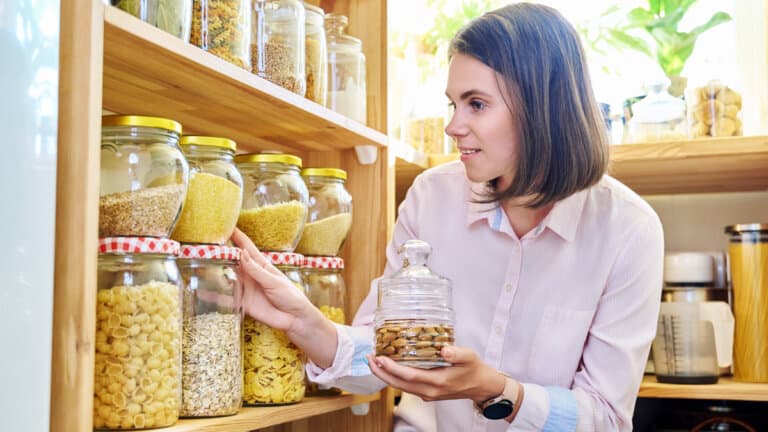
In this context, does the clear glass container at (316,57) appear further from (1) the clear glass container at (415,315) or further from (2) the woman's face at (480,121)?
(1) the clear glass container at (415,315)

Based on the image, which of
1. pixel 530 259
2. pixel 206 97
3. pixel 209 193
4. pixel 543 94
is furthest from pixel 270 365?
pixel 543 94

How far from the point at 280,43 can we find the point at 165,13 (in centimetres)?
31

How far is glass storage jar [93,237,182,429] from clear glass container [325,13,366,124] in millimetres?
606

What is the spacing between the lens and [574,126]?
137 cm

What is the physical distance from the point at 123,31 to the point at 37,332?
306 millimetres

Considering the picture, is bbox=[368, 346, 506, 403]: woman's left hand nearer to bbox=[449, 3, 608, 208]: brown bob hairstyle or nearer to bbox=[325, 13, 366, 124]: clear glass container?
bbox=[449, 3, 608, 208]: brown bob hairstyle

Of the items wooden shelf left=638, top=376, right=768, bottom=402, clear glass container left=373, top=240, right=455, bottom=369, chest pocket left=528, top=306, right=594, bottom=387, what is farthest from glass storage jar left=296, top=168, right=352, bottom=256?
wooden shelf left=638, top=376, right=768, bottom=402

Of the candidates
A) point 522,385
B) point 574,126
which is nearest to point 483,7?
point 574,126

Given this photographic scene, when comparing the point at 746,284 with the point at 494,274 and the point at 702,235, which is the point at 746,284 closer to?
the point at 702,235

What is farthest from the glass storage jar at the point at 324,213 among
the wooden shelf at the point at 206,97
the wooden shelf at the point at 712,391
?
the wooden shelf at the point at 712,391

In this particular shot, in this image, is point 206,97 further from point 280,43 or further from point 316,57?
point 316,57

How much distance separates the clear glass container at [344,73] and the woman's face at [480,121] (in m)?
0.23

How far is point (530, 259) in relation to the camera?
4.67 feet

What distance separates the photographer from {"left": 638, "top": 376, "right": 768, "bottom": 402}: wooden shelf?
5.18 feet
